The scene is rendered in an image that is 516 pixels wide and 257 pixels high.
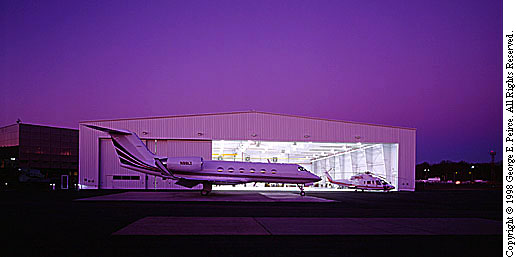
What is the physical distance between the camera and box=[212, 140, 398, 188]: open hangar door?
39938mm

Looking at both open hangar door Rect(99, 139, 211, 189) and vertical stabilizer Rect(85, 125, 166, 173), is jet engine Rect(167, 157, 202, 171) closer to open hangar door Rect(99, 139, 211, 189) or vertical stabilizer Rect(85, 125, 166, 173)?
vertical stabilizer Rect(85, 125, 166, 173)

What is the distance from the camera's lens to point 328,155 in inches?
2165

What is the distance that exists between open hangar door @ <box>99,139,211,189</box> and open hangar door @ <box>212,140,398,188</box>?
335 cm

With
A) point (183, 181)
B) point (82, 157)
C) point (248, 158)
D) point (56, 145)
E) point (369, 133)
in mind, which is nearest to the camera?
point (183, 181)

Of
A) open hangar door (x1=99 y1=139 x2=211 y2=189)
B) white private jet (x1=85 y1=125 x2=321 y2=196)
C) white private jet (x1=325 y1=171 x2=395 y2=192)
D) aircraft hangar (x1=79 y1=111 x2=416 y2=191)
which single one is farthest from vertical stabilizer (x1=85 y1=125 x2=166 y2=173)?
white private jet (x1=325 y1=171 x2=395 y2=192)

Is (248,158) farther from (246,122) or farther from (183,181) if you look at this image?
(183,181)

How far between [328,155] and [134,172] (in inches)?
1163

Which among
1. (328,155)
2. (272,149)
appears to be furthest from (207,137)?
(328,155)

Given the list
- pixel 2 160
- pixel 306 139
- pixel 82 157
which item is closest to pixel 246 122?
pixel 306 139

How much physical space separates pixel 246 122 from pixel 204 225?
81.3ft

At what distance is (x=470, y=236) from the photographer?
9625 mm

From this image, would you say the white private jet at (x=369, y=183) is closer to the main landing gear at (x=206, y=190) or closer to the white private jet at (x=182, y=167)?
Result: the white private jet at (x=182, y=167)

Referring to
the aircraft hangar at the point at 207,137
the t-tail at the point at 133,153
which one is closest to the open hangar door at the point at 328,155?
the aircraft hangar at the point at 207,137

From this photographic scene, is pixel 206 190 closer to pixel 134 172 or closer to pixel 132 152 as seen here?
pixel 132 152
